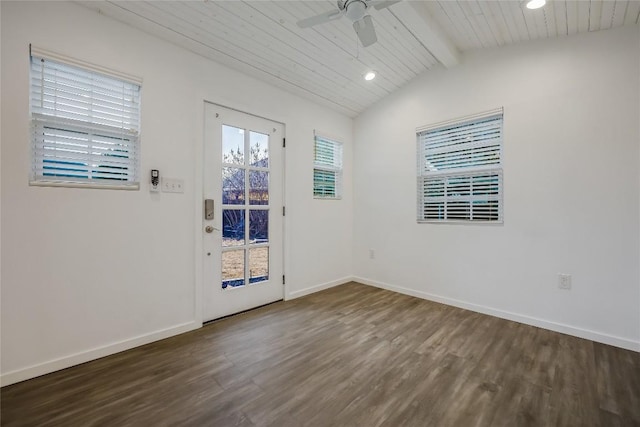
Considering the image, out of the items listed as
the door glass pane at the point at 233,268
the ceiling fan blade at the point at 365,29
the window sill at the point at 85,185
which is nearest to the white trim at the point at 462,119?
the ceiling fan blade at the point at 365,29

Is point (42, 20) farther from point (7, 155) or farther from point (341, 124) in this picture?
point (341, 124)

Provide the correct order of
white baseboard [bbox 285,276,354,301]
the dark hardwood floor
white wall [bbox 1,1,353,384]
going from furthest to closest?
white baseboard [bbox 285,276,354,301] → white wall [bbox 1,1,353,384] → the dark hardwood floor

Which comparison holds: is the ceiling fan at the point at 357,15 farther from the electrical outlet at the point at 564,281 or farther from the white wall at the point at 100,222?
the electrical outlet at the point at 564,281

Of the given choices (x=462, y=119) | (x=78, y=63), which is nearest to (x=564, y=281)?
(x=462, y=119)

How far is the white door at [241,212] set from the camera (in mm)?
2904

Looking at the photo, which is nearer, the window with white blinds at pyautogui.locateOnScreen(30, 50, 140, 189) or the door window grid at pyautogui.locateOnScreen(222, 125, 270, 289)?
the window with white blinds at pyautogui.locateOnScreen(30, 50, 140, 189)

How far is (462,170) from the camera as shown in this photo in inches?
132

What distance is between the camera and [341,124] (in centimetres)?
434

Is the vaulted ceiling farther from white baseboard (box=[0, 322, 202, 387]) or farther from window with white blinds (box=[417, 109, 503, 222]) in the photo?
white baseboard (box=[0, 322, 202, 387])

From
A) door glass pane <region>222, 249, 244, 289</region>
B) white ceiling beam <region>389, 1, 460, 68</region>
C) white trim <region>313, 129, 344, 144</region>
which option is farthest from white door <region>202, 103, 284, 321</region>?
white ceiling beam <region>389, 1, 460, 68</region>

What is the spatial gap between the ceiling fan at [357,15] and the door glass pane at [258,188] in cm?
165

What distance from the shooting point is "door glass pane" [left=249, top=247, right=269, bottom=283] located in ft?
10.6

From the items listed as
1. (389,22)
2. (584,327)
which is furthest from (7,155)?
(584,327)

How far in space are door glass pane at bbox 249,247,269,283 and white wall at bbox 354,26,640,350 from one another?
1914 mm
